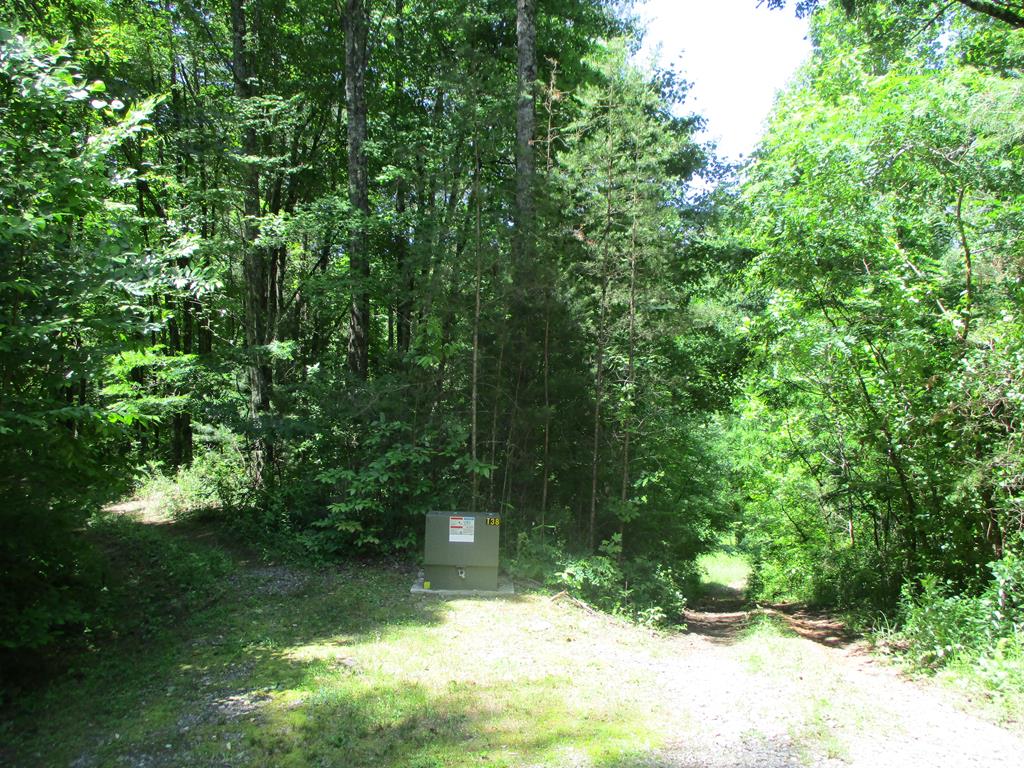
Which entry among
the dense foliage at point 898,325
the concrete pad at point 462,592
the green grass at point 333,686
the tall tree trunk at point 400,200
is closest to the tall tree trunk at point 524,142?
the tall tree trunk at point 400,200

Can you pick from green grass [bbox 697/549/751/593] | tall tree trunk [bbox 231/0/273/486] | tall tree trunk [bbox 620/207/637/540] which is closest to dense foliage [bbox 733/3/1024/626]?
tall tree trunk [bbox 620/207/637/540]

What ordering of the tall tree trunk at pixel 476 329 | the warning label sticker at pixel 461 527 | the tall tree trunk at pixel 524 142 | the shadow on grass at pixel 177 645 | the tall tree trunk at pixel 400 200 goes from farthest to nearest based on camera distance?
the tall tree trunk at pixel 400 200
the tall tree trunk at pixel 524 142
the tall tree trunk at pixel 476 329
the warning label sticker at pixel 461 527
the shadow on grass at pixel 177 645

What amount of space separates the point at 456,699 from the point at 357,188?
31.2 ft

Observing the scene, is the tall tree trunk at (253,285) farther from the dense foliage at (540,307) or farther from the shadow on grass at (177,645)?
the shadow on grass at (177,645)

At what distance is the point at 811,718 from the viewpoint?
447cm

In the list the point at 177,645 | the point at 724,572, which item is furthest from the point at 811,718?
the point at 724,572

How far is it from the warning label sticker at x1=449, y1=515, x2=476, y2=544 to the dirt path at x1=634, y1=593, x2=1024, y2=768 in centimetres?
270

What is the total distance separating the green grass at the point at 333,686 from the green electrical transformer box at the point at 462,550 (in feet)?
1.31

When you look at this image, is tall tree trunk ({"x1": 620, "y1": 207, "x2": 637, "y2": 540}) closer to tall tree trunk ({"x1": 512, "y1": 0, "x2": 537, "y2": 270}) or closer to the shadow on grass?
tall tree trunk ({"x1": 512, "y1": 0, "x2": 537, "y2": 270})

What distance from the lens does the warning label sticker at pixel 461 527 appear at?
25.6 ft

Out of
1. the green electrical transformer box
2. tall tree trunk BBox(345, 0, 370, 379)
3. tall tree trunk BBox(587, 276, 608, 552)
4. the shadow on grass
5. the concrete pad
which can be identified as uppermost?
tall tree trunk BBox(345, 0, 370, 379)

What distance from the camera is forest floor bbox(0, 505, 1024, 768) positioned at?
3906mm

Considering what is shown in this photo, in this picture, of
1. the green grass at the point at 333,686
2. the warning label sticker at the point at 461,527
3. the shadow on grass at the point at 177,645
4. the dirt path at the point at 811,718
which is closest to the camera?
the dirt path at the point at 811,718

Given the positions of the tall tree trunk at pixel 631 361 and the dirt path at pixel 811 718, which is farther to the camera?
the tall tree trunk at pixel 631 361
